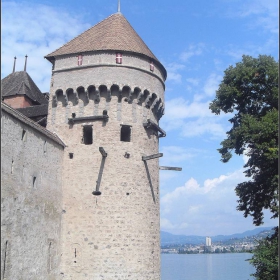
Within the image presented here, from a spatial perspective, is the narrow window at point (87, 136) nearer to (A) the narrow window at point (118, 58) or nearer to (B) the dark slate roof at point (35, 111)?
(B) the dark slate roof at point (35, 111)

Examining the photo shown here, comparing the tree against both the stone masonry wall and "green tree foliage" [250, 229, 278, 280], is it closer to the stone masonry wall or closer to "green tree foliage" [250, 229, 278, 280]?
"green tree foliage" [250, 229, 278, 280]

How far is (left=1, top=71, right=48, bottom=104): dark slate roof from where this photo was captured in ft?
79.2

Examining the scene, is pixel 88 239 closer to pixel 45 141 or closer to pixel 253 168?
pixel 45 141

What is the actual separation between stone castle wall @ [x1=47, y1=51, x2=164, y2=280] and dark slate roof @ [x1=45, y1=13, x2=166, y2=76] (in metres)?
0.95

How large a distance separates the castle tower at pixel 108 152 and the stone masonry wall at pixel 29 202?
936 mm

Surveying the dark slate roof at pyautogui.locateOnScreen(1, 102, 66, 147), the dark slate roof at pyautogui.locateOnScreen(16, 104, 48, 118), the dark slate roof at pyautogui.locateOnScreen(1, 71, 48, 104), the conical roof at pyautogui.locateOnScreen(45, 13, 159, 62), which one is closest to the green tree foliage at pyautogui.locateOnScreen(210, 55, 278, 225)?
the conical roof at pyautogui.locateOnScreen(45, 13, 159, 62)

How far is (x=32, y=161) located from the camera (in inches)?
634

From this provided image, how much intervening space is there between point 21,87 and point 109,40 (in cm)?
688

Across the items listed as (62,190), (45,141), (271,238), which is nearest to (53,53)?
(45,141)

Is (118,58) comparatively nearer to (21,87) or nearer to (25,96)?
(25,96)

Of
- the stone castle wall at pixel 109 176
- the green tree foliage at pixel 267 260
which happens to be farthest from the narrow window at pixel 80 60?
the green tree foliage at pixel 267 260

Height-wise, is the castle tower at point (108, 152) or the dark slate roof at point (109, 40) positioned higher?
the dark slate roof at point (109, 40)

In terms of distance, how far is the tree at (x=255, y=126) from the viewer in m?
15.4

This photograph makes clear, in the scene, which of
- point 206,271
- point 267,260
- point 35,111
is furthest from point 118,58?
point 206,271
